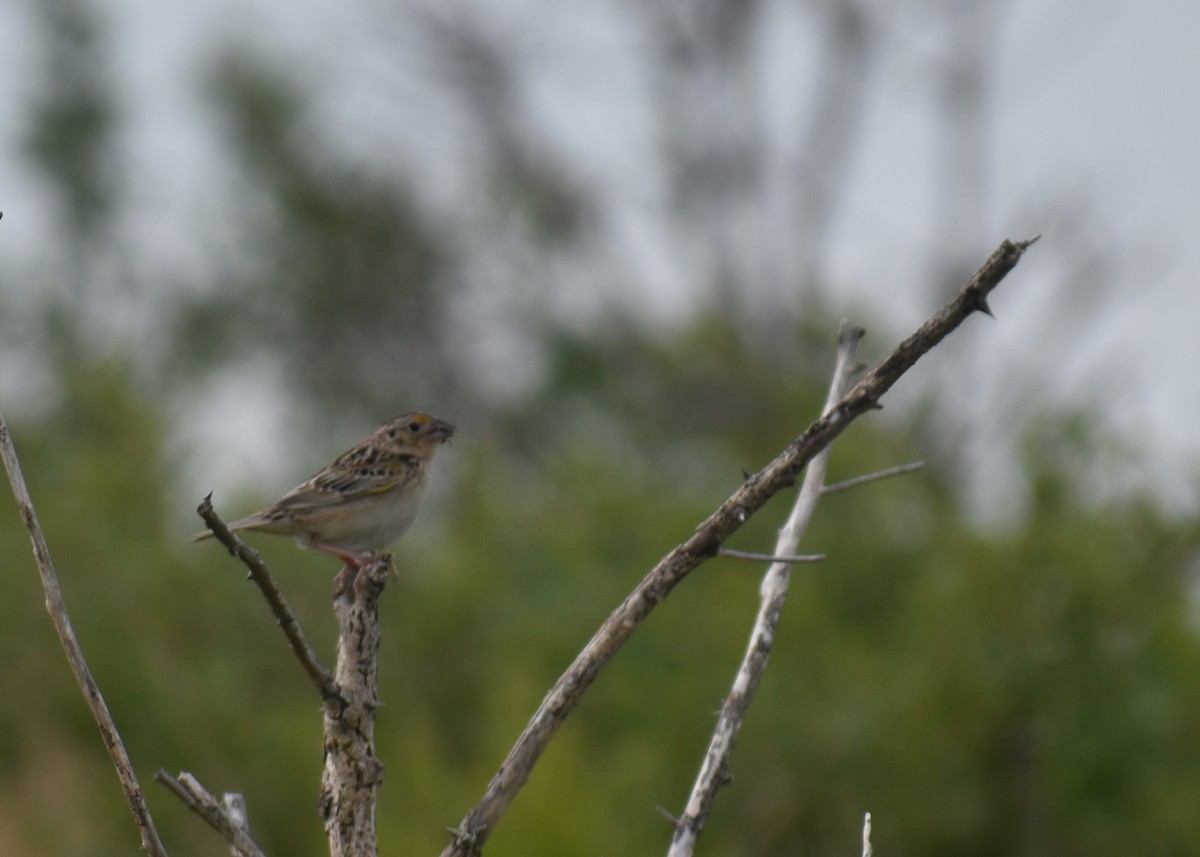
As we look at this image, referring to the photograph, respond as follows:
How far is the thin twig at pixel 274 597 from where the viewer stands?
235cm

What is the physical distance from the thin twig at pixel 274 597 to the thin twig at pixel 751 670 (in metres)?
0.60

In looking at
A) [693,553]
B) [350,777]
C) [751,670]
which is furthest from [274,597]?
[751,670]

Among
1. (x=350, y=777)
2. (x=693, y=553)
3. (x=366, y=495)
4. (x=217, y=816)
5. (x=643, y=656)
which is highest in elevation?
(x=643, y=656)

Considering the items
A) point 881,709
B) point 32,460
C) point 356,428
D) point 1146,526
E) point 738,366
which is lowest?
point 881,709

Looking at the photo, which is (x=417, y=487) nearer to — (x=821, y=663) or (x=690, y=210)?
(x=821, y=663)

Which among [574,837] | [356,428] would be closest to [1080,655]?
[574,837]

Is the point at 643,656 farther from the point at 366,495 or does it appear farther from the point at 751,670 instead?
the point at 751,670

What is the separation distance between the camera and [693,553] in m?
2.54

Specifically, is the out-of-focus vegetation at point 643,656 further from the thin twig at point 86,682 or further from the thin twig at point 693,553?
the thin twig at point 86,682

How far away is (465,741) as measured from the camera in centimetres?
1276

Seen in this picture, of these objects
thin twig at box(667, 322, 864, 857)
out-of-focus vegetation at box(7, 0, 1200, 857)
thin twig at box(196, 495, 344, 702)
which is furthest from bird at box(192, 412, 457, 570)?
out-of-focus vegetation at box(7, 0, 1200, 857)

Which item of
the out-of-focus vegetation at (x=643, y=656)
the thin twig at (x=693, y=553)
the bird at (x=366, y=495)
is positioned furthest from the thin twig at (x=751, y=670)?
the out-of-focus vegetation at (x=643, y=656)

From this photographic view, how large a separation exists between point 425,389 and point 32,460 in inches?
593

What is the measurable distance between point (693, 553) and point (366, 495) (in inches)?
133
